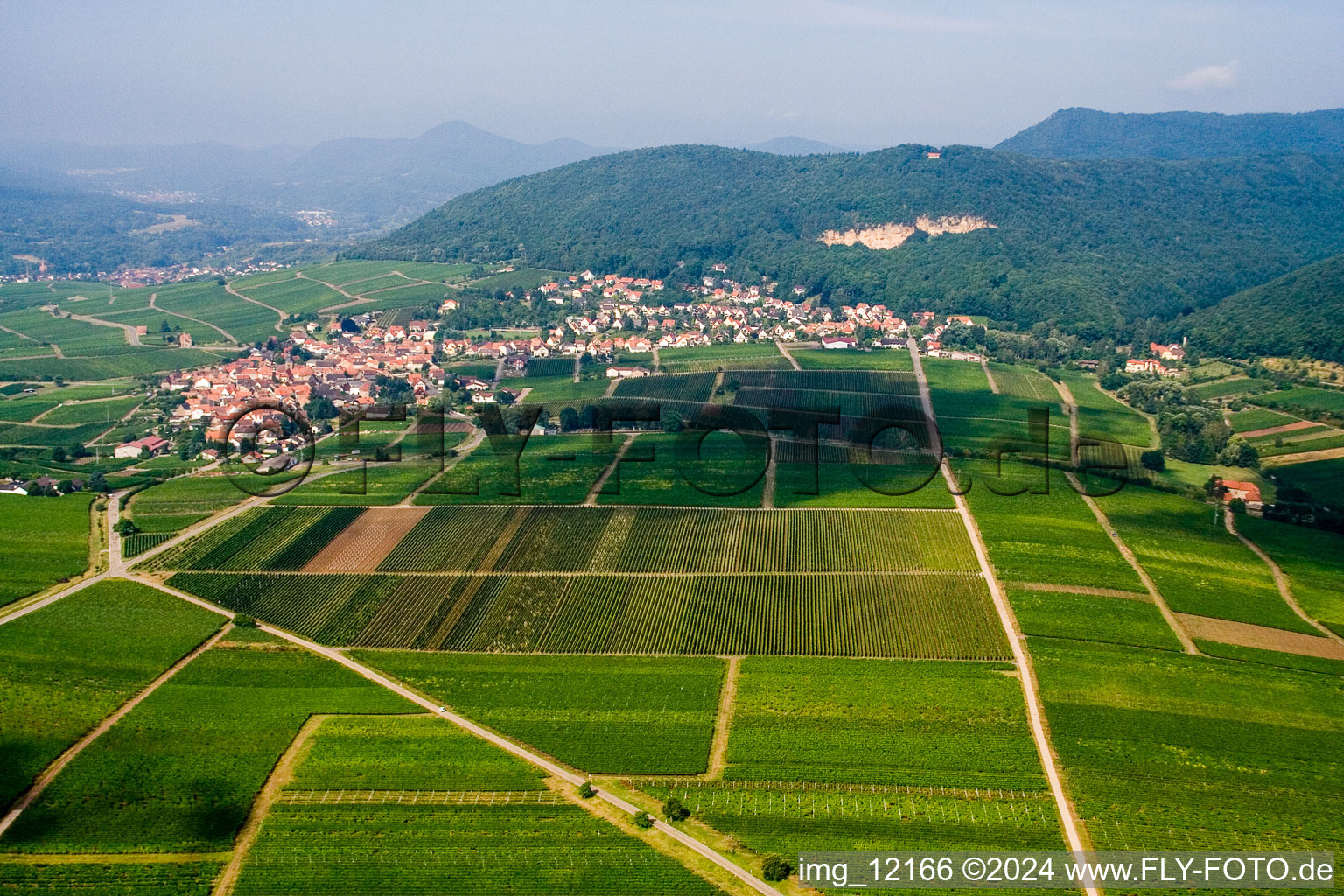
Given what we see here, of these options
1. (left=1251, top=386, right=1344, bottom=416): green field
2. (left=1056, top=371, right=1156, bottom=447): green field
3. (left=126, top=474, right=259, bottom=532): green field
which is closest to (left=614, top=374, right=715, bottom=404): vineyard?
(left=1056, top=371, right=1156, bottom=447): green field

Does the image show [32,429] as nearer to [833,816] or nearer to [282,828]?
[282,828]

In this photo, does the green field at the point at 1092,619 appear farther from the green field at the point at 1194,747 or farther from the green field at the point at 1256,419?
the green field at the point at 1256,419

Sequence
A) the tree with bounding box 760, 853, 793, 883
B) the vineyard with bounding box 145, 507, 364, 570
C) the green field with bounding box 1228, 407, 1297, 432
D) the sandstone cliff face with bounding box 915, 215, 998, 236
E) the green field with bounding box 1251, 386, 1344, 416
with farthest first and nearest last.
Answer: the sandstone cliff face with bounding box 915, 215, 998, 236 → the green field with bounding box 1251, 386, 1344, 416 → the green field with bounding box 1228, 407, 1297, 432 → the vineyard with bounding box 145, 507, 364, 570 → the tree with bounding box 760, 853, 793, 883

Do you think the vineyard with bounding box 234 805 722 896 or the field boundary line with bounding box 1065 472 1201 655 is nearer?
the vineyard with bounding box 234 805 722 896

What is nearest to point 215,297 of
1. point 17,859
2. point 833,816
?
point 17,859

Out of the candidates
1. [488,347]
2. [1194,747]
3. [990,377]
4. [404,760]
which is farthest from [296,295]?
[1194,747]

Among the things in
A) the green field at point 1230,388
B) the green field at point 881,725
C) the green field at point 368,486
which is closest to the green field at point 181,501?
the green field at point 368,486

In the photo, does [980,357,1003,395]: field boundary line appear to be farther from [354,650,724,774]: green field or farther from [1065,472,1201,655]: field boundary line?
[354,650,724,774]: green field

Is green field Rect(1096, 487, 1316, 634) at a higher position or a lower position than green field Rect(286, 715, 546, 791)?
higher
